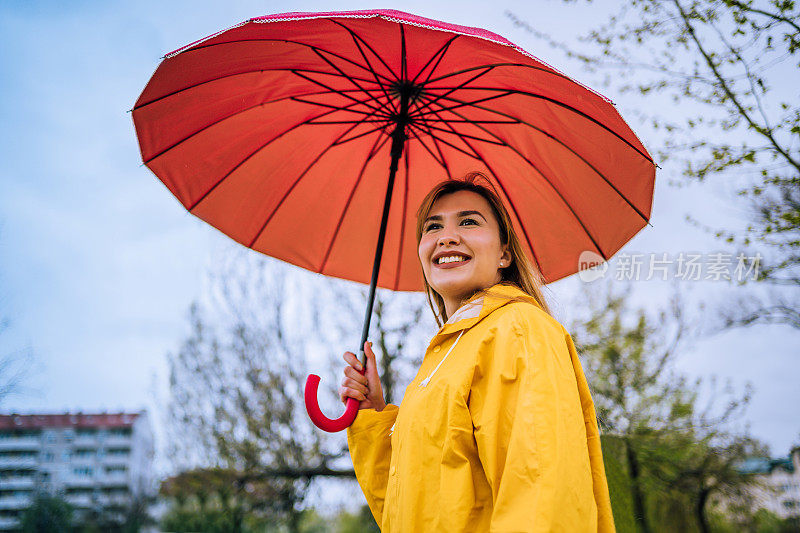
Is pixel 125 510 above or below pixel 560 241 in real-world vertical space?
below

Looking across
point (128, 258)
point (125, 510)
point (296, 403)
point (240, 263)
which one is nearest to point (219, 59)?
point (296, 403)

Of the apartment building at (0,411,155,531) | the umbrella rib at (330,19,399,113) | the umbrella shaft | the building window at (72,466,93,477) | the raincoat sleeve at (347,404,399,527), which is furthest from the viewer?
the building window at (72,466,93,477)

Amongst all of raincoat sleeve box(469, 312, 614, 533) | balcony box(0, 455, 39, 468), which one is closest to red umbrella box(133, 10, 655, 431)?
raincoat sleeve box(469, 312, 614, 533)

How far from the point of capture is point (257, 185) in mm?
2758

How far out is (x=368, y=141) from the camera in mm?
2793

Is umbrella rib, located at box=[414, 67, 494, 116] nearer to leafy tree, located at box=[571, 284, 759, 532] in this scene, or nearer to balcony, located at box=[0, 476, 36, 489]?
leafy tree, located at box=[571, 284, 759, 532]

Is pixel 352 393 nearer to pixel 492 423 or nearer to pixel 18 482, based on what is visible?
pixel 492 423

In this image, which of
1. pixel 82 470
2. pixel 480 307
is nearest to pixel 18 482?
pixel 82 470

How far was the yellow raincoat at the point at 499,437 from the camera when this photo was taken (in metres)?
1.21

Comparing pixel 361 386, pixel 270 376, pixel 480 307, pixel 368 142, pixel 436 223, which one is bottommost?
pixel 361 386

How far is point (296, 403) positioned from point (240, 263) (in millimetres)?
3898

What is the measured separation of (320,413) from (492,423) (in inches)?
39.4

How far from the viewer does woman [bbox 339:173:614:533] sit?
1214 mm

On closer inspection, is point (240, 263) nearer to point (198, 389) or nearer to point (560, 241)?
point (198, 389)
